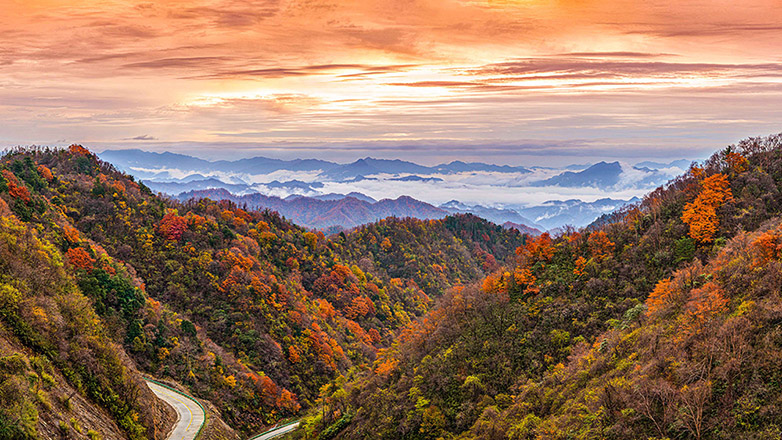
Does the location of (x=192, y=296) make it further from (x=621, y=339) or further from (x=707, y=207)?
(x=707, y=207)

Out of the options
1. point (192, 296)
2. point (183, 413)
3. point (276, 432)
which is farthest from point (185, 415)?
point (192, 296)

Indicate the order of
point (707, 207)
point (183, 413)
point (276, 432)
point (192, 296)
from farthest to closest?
1. point (192, 296)
2. point (276, 432)
3. point (707, 207)
4. point (183, 413)

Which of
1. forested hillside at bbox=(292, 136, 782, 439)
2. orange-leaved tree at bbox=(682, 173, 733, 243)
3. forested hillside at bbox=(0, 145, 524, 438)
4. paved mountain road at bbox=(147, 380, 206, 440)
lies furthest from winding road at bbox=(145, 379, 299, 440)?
orange-leaved tree at bbox=(682, 173, 733, 243)

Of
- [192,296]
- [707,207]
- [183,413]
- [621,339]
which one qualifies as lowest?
[183,413]

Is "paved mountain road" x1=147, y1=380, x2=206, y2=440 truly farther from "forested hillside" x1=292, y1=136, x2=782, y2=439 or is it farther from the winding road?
"forested hillside" x1=292, y1=136, x2=782, y2=439

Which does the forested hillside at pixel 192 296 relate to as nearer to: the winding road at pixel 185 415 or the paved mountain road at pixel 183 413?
the winding road at pixel 185 415

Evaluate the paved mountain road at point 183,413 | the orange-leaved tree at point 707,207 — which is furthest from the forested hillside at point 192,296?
the orange-leaved tree at point 707,207

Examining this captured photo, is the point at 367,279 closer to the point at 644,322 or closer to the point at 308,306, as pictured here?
the point at 308,306
